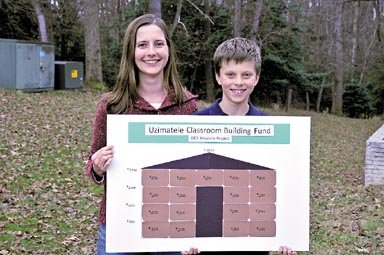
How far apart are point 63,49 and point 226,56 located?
27609mm

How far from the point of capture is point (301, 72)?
29969mm

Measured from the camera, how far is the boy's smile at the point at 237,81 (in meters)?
3.00

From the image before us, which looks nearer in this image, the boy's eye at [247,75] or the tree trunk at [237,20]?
the boy's eye at [247,75]

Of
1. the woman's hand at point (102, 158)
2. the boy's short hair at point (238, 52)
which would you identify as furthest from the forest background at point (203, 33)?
the woman's hand at point (102, 158)

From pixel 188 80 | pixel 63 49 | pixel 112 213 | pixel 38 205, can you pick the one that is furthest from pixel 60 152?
pixel 188 80

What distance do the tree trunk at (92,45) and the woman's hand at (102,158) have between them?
20586mm

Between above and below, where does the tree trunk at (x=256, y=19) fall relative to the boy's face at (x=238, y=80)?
above

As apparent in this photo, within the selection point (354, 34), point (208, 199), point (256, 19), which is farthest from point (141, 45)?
point (354, 34)

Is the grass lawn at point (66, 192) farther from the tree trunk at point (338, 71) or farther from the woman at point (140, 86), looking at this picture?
the tree trunk at point (338, 71)

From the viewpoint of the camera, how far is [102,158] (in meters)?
2.85

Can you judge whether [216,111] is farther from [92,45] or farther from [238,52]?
[92,45]

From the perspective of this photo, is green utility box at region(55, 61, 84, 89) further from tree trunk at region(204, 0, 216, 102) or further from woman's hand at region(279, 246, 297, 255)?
woman's hand at region(279, 246, 297, 255)

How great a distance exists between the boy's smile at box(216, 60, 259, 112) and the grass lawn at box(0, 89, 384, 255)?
A: 12.8 feet

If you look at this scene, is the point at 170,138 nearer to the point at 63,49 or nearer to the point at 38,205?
the point at 38,205
